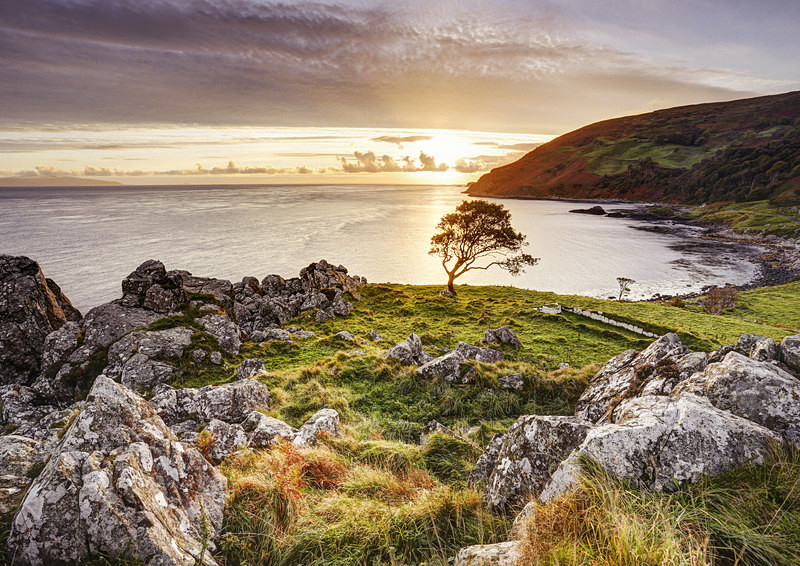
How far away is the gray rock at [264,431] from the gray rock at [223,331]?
34.8 feet

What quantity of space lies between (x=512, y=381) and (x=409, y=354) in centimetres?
523

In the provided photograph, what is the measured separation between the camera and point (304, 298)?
3328 centimetres

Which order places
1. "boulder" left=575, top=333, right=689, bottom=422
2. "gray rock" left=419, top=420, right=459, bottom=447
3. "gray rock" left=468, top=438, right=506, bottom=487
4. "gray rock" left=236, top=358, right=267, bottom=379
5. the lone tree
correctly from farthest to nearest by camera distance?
the lone tree < "gray rock" left=236, top=358, right=267, bottom=379 < "gray rock" left=419, top=420, right=459, bottom=447 < "boulder" left=575, top=333, right=689, bottom=422 < "gray rock" left=468, top=438, right=506, bottom=487

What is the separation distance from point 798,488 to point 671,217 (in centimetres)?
18475

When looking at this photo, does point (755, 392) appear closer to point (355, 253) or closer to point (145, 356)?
point (145, 356)

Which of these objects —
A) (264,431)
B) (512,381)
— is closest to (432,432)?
(264,431)

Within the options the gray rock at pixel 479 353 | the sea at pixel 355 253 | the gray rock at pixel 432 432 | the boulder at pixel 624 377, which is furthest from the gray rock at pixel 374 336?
the sea at pixel 355 253

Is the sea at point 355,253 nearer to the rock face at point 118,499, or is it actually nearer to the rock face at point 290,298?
the rock face at point 290,298

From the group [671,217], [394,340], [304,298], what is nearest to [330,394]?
[394,340]

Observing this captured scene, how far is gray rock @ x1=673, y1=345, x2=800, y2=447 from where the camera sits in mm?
5418

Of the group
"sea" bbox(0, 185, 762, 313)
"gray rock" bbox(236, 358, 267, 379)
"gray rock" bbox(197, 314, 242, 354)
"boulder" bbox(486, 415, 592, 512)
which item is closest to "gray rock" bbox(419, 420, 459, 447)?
"boulder" bbox(486, 415, 592, 512)

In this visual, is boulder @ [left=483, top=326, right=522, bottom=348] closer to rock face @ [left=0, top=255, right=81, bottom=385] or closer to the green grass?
rock face @ [left=0, top=255, right=81, bottom=385]

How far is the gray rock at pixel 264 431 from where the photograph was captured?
349 inches

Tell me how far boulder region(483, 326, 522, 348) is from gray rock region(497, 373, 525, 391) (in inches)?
312
